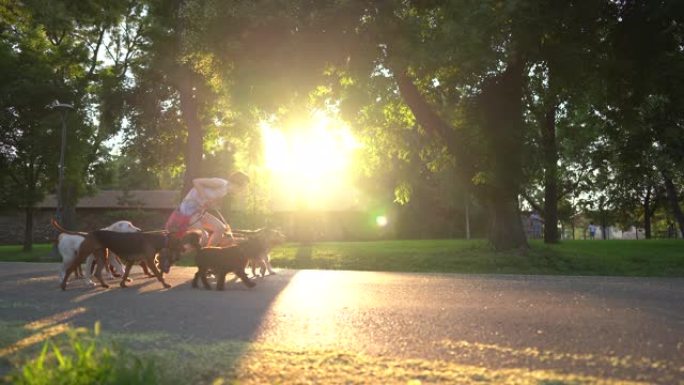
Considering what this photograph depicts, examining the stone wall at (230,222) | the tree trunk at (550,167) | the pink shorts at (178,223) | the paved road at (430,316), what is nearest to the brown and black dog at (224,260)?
the paved road at (430,316)

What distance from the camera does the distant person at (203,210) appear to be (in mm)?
12750

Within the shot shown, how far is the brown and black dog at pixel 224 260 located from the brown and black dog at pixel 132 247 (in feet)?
2.60

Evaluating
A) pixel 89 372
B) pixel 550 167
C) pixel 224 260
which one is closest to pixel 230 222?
pixel 550 167

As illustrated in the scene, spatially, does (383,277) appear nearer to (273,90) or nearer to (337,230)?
(273,90)

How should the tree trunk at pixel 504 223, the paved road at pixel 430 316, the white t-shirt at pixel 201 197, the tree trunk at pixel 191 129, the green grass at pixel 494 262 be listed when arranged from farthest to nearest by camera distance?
the tree trunk at pixel 191 129 < the tree trunk at pixel 504 223 < the green grass at pixel 494 262 < the white t-shirt at pixel 201 197 < the paved road at pixel 430 316

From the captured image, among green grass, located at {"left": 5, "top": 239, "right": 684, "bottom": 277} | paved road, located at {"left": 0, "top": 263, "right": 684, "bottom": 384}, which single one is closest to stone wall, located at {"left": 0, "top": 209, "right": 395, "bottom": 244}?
green grass, located at {"left": 5, "top": 239, "right": 684, "bottom": 277}

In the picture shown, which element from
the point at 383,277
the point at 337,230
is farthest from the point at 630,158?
the point at 337,230

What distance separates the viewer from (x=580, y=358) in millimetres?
5137

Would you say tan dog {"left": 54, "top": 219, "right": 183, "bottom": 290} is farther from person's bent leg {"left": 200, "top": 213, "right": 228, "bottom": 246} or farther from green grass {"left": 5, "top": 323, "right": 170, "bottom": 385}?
green grass {"left": 5, "top": 323, "right": 170, "bottom": 385}

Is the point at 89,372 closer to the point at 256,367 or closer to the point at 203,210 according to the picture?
the point at 256,367

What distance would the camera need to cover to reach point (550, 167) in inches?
733

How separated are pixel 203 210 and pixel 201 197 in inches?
11.2

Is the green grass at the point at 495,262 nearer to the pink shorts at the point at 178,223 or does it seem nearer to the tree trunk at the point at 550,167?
the tree trunk at the point at 550,167

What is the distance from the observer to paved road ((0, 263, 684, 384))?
535 centimetres
